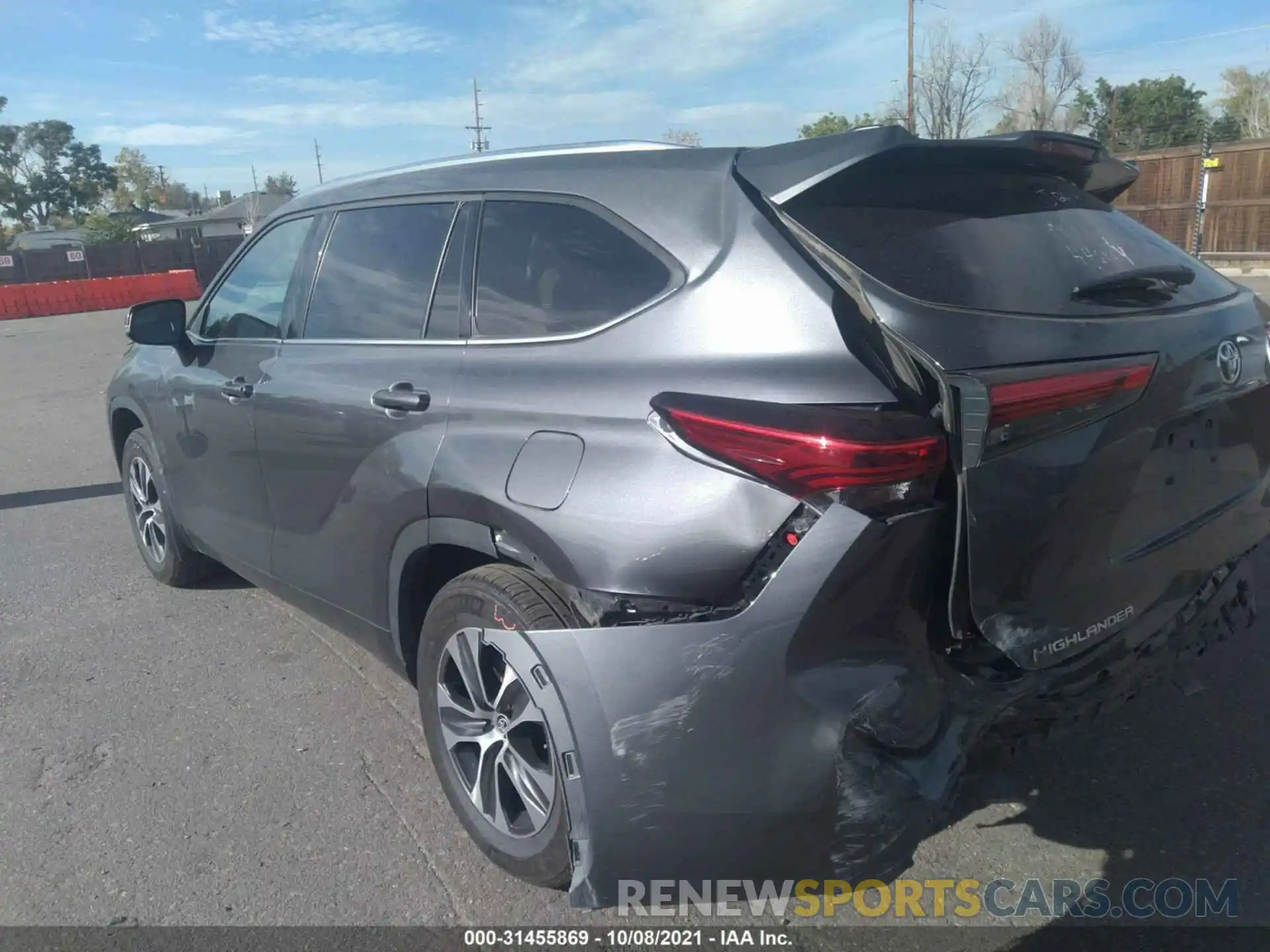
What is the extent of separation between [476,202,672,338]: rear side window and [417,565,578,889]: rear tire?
0.68 metres

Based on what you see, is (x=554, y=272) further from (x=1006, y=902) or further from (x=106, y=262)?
(x=106, y=262)

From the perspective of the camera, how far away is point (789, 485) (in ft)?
6.79

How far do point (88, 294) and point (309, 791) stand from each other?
35076mm

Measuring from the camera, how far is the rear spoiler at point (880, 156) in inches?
92.3

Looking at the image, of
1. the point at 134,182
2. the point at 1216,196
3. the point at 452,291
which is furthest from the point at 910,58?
the point at 134,182

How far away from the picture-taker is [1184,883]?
8.62ft

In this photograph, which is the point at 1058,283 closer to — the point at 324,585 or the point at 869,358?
the point at 869,358

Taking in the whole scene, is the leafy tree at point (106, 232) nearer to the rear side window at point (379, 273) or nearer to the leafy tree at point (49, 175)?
the leafy tree at point (49, 175)

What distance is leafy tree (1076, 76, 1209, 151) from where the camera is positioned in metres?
42.3

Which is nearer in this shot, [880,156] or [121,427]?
[880,156]

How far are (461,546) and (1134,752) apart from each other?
86.1 inches

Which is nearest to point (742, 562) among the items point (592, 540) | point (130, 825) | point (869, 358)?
point (592, 540)

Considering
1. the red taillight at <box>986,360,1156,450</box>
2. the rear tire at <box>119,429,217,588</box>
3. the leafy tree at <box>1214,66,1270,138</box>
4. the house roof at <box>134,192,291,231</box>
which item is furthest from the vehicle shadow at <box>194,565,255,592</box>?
the house roof at <box>134,192,291,231</box>

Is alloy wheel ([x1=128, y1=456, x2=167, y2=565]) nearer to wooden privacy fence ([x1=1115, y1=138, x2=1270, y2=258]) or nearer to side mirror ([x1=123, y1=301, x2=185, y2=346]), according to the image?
side mirror ([x1=123, y1=301, x2=185, y2=346])
